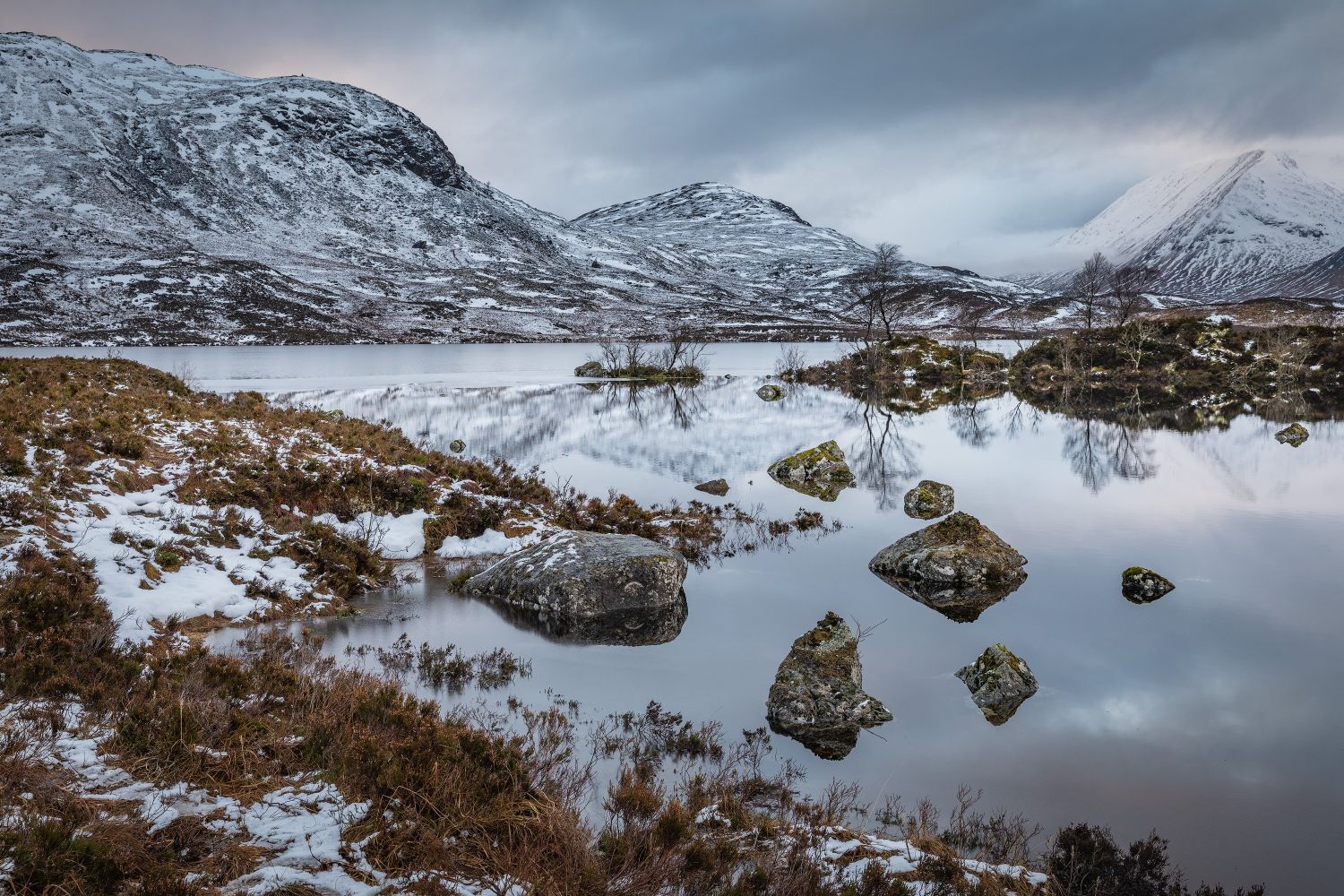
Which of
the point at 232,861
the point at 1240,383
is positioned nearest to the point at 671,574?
the point at 232,861

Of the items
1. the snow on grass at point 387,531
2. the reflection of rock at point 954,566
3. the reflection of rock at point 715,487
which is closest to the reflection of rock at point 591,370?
the reflection of rock at point 715,487

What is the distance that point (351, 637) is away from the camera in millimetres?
11375

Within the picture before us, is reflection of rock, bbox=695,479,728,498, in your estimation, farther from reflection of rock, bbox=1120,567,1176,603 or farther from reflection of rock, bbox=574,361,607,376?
reflection of rock, bbox=574,361,607,376

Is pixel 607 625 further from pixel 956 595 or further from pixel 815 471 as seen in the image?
pixel 815 471

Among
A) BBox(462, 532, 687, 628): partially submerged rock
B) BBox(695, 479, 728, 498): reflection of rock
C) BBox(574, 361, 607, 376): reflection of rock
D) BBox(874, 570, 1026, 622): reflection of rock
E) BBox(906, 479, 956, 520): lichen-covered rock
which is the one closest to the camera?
BBox(462, 532, 687, 628): partially submerged rock

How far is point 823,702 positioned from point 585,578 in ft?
17.0

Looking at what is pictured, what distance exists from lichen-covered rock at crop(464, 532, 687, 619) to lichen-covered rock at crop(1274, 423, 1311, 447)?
31317 mm

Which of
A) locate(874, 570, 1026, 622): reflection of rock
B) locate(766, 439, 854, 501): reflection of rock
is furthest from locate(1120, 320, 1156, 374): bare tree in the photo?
locate(874, 570, 1026, 622): reflection of rock

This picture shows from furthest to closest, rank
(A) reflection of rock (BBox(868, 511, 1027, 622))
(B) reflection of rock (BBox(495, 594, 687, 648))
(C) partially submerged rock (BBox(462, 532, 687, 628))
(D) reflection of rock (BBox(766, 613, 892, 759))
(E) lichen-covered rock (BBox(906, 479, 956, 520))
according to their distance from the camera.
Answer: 1. (E) lichen-covered rock (BBox(906, 479, 956, 520))
2. (A) reflection of rock (BBox(868, 511, 1027, 622))
3. (C) partially submerged rock (BBox(462, 532, 687, 628))
4. (B) reflection of rock (BBox(495, 594, 687, 648))
5. (D) reflection of rock (BBox(766, 613, 892, 759))

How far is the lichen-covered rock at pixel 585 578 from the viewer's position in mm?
12656

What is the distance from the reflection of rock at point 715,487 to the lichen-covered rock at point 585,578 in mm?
8852

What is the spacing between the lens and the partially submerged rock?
12.6 metres

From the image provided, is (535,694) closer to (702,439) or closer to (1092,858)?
(1092,858)

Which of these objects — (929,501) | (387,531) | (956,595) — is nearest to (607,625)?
(387,531)
